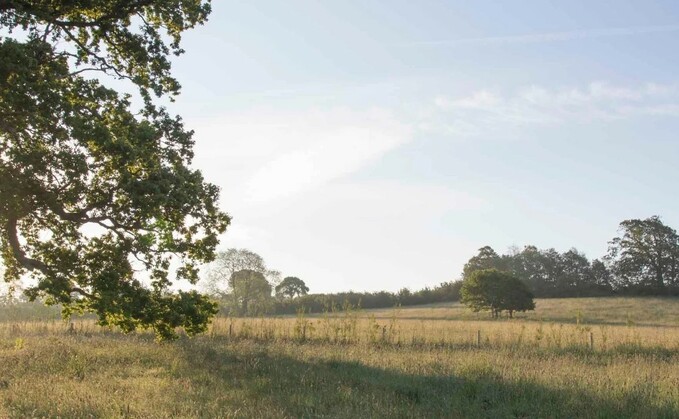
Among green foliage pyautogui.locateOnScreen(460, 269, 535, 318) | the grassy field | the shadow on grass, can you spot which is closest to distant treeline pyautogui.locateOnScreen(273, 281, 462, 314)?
green foliage pyautogui.locateOnScreen(460, 269, 535, 318)

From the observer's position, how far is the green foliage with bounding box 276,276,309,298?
3652 inches

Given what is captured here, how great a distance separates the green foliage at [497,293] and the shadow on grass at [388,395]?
162ft

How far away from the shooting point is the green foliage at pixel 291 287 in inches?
3652

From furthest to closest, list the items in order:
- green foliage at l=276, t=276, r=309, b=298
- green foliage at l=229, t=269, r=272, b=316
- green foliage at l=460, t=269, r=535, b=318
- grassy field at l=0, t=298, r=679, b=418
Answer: green foliage at l=276, t=276, r=309, b=298 < green foliage at l=229, t=269, r=272, b=316 < green foliage at l=460, t=269, r=535, b=318 < grassy field at l=0, t=298, r=679, b=418

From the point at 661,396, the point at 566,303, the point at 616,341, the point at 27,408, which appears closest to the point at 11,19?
the point at 27,408

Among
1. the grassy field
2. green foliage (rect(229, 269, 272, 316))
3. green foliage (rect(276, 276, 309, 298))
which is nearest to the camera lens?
the grassy field

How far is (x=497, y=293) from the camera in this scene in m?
61.9

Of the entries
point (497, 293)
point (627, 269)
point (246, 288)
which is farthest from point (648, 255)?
point (246, 288)

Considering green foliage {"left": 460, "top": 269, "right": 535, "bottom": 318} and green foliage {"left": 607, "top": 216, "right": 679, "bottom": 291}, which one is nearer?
green foliage {"left": 460, "top": 269, "right": 535, "bottom": 318}

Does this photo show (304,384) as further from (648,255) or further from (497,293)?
(648,255)

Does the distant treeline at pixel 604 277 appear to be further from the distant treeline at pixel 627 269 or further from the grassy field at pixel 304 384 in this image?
the grassy field at pixel 304 384

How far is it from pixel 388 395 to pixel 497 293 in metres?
53.9

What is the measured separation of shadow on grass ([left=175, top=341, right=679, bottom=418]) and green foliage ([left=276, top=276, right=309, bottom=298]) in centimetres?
7786

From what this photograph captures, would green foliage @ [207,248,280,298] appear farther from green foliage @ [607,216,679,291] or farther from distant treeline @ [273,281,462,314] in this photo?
green foliage @ [607,216,679,291]
